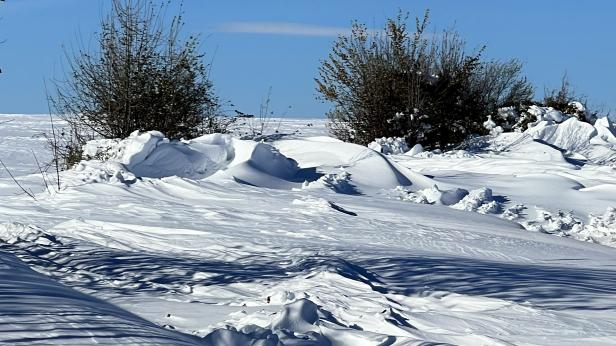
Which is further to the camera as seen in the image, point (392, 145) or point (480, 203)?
point (392, 145)

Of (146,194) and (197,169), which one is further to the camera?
(197,169)

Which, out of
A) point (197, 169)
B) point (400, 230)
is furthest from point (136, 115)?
point (400, 230)

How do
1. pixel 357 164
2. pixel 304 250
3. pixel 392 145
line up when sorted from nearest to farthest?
pixel 304 250 → pixel 357 164 → pixel 392 145

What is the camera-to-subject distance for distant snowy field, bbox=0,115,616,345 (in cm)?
466

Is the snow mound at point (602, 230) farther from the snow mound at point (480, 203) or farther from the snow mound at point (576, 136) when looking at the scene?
the snow mound at point (576, 136)

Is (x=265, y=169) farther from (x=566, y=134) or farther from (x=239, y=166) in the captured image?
(x=566, y=134)

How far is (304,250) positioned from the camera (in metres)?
7.44

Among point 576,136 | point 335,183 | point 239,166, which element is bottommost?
point 335,183

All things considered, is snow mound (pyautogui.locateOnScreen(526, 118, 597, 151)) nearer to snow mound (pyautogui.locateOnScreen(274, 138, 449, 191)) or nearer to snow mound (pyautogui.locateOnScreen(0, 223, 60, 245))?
snow mound (pyautogui.locateOnScreen(274, 138, 449, 191))

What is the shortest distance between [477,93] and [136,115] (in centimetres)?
930

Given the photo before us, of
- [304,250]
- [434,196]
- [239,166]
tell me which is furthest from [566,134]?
[304,250]

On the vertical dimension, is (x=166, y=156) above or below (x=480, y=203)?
above

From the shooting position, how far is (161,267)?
6.84 m

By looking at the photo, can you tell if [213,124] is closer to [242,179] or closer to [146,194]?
[242,179]
